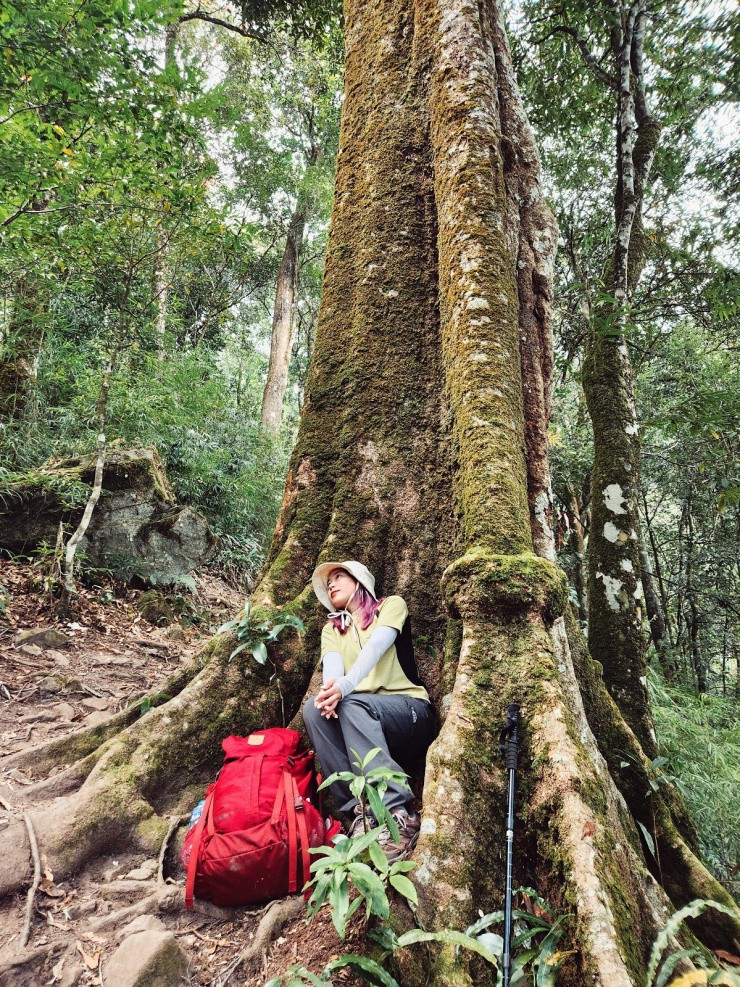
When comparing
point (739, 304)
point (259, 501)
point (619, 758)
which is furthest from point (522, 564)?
point (259, 501)

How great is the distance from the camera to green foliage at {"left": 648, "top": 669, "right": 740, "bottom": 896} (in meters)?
4.48

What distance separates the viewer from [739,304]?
18.5 feet

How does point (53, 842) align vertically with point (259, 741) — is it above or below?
below

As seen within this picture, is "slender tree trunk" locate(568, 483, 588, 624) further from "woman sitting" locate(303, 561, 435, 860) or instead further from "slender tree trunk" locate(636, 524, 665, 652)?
"woman sitting" locate(303, 561, 435, 860)

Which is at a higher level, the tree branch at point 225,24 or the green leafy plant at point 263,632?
the tree branch at point 225,24

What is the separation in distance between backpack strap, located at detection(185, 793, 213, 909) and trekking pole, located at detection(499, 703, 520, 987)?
134 cm

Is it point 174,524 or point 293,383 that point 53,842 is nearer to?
point 174,524

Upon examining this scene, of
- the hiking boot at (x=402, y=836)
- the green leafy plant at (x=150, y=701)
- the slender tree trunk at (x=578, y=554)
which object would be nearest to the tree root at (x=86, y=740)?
the green leafy plant at (x=150, y=701)

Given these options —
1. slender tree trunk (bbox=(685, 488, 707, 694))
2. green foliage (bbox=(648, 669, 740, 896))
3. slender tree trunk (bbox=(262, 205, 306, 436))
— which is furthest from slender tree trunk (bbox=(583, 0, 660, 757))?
slender tree trunk (bbox=(262, 205, 306, 436))

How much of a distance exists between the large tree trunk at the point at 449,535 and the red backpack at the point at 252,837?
0.45 metres

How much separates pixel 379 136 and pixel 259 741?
172 inches

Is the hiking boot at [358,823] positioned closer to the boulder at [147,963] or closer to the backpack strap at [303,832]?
the backpack strap at [303,832]

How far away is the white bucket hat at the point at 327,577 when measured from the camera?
318 centimetres

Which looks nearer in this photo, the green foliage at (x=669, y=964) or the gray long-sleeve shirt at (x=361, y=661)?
the green foliage at (x=669, y=964)
